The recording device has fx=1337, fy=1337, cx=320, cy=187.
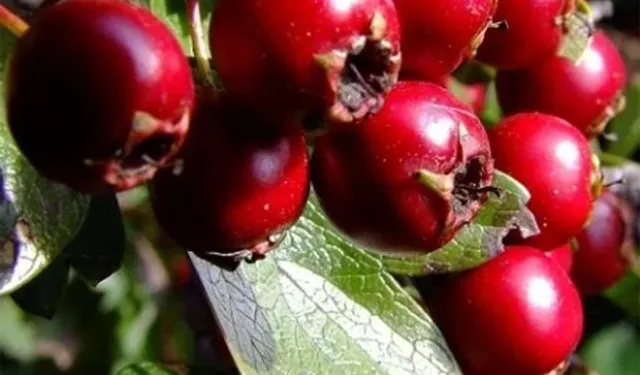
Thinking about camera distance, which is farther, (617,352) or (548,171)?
(617,352)

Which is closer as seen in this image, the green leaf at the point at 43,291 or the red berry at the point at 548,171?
the red berry at the point at 548,171

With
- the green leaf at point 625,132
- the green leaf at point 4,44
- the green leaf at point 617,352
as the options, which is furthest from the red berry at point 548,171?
the green leaf at point 617,352

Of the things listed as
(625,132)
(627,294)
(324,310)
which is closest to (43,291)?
(324,310)

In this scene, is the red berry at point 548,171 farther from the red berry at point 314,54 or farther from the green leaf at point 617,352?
the green leaf at point 617,352

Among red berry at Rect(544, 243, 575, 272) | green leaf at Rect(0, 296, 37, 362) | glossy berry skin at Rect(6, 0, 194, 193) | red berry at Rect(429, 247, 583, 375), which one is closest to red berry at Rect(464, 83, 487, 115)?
red berry at Rect(544, 243, 575, 272)

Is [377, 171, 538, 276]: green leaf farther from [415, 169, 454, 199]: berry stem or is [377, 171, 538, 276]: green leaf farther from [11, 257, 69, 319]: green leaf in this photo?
[11, 257, 69, 319]: green leaf

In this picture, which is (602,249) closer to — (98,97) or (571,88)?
(571,88)
